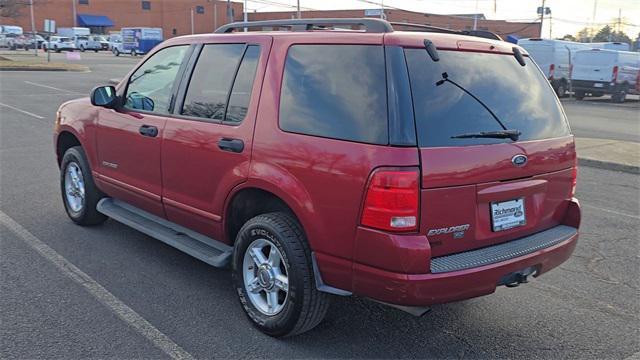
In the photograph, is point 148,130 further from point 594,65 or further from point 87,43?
point 87,43

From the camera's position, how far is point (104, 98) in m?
4.95

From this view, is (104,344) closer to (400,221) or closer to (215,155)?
(215,155)

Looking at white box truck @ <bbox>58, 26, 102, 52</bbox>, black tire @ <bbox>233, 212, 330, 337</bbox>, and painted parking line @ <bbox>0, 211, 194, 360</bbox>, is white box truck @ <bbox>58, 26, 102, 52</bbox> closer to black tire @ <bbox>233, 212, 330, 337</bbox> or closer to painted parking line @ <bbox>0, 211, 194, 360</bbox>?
painted parking line @ <bbox>0, 211, 194, 360</bbox>

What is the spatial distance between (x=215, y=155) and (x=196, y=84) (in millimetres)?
719

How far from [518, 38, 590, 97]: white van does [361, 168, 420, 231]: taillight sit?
25980 mm

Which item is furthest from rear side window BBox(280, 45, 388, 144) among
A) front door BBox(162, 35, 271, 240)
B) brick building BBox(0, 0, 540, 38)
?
brick building BBox(0, 0, 540, 38)

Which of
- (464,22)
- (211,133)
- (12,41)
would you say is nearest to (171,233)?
(211,133)

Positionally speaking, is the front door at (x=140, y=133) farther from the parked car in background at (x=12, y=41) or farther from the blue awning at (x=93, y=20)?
the blue awning at (x=93, y=20)

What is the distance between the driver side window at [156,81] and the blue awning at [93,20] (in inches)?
3394

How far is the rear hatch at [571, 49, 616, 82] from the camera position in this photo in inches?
988

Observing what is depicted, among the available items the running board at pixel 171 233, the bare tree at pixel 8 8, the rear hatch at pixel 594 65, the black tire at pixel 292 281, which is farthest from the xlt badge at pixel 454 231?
the bare tree at pixel 8 8

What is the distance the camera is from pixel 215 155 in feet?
12.8

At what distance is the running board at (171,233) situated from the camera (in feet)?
13.1

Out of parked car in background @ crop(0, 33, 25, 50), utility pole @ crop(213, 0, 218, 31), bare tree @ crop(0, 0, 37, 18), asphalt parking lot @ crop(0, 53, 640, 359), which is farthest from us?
utility pole @ crop(213, 0, 218, 31)
